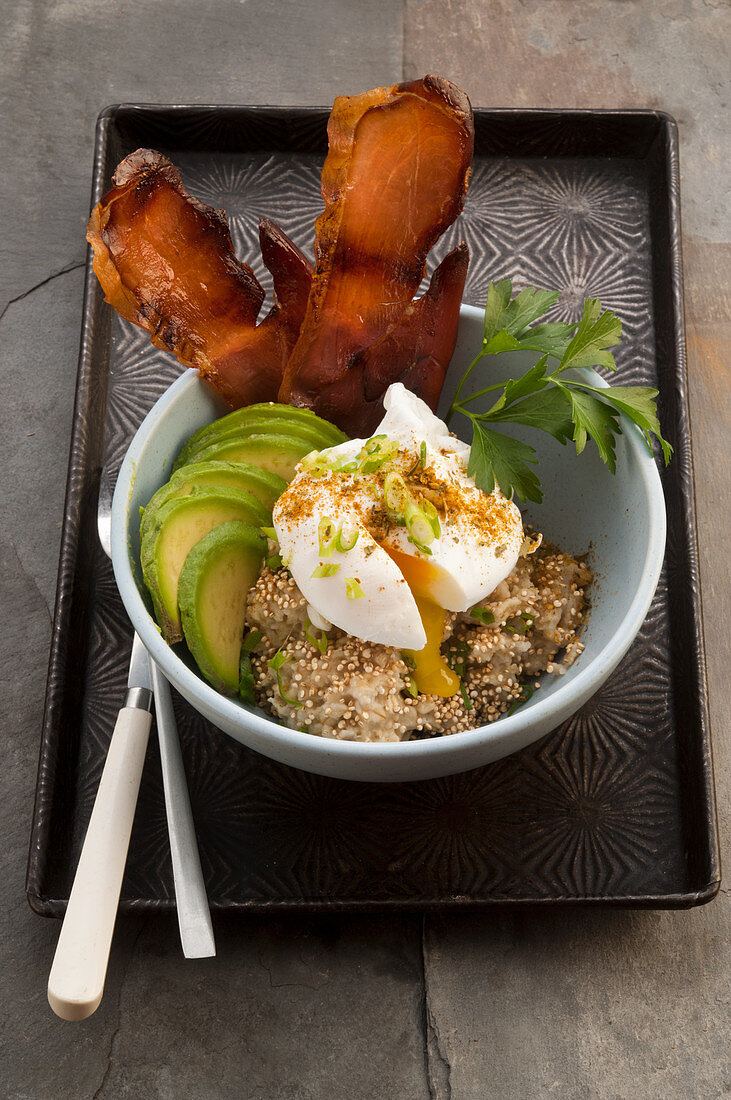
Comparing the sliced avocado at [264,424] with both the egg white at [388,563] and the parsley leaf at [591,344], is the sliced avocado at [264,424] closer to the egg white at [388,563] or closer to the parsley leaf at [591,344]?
the egg white at [388,563]

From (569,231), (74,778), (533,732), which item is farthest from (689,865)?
(569,231)

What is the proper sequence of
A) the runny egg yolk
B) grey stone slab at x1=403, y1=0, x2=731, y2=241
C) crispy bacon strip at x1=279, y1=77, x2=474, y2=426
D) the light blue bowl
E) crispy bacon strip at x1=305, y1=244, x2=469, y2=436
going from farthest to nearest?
grey stone slab at x1=403, y1=0, x2=731, y2=241 → crispy bacon strip at x1=305, y1=244, x2=469, y2=436 → crispy bacon strip at x1=279, y1=77, x2=474, y2=426 → the runny egg yolk → the light blue bowl

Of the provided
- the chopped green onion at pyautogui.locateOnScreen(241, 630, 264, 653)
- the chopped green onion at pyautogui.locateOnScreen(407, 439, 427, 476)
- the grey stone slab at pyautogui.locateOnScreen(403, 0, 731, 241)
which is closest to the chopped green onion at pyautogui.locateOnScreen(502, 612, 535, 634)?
the chopped green onion at pyautogui.locateOnScreen(407, 439, 427, 476)

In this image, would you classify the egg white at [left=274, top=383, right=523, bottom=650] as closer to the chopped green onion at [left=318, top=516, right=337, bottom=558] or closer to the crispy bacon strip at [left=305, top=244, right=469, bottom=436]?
the chopped green onion at [left=318, top=516, right=337, bottom=558]

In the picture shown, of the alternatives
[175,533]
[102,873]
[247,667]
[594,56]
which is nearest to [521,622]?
[247,667]

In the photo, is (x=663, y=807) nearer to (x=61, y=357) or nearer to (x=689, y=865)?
(x=689, y=865)

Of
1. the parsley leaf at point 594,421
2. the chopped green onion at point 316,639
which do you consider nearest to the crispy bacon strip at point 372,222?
the parsley leaf at point 594,421
